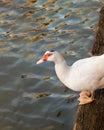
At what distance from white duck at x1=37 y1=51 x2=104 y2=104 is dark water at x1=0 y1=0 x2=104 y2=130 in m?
1.92

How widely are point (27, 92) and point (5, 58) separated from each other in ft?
4.53

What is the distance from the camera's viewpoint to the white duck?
199 inches

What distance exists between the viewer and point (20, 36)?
32.2ft

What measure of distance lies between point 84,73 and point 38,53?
3.99 m

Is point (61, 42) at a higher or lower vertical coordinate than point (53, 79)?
higher

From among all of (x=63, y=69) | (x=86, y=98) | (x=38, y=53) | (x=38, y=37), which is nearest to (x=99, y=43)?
(x=63, y=69)

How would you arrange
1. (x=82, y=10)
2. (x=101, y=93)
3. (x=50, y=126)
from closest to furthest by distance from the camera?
(x=101, y=93) < (x=50, y=126) < (x=82, y=10)

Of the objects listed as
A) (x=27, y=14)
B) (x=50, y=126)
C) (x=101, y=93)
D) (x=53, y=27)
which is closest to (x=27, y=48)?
(x=53, y=27)

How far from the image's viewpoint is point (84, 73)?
513 centimetres

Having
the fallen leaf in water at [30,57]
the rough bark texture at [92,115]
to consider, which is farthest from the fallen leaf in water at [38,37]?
the rough bark texture at [92,115]

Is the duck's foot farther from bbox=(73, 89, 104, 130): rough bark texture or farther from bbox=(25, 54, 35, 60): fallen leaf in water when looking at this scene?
bbox=(25, 54, 35, 60): fallen leaf in water

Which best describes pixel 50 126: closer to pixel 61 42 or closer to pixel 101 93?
pixel 101 93

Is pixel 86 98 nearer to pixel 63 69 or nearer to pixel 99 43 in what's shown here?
pixel 63 69

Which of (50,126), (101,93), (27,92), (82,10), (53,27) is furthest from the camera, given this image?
(82,10)
